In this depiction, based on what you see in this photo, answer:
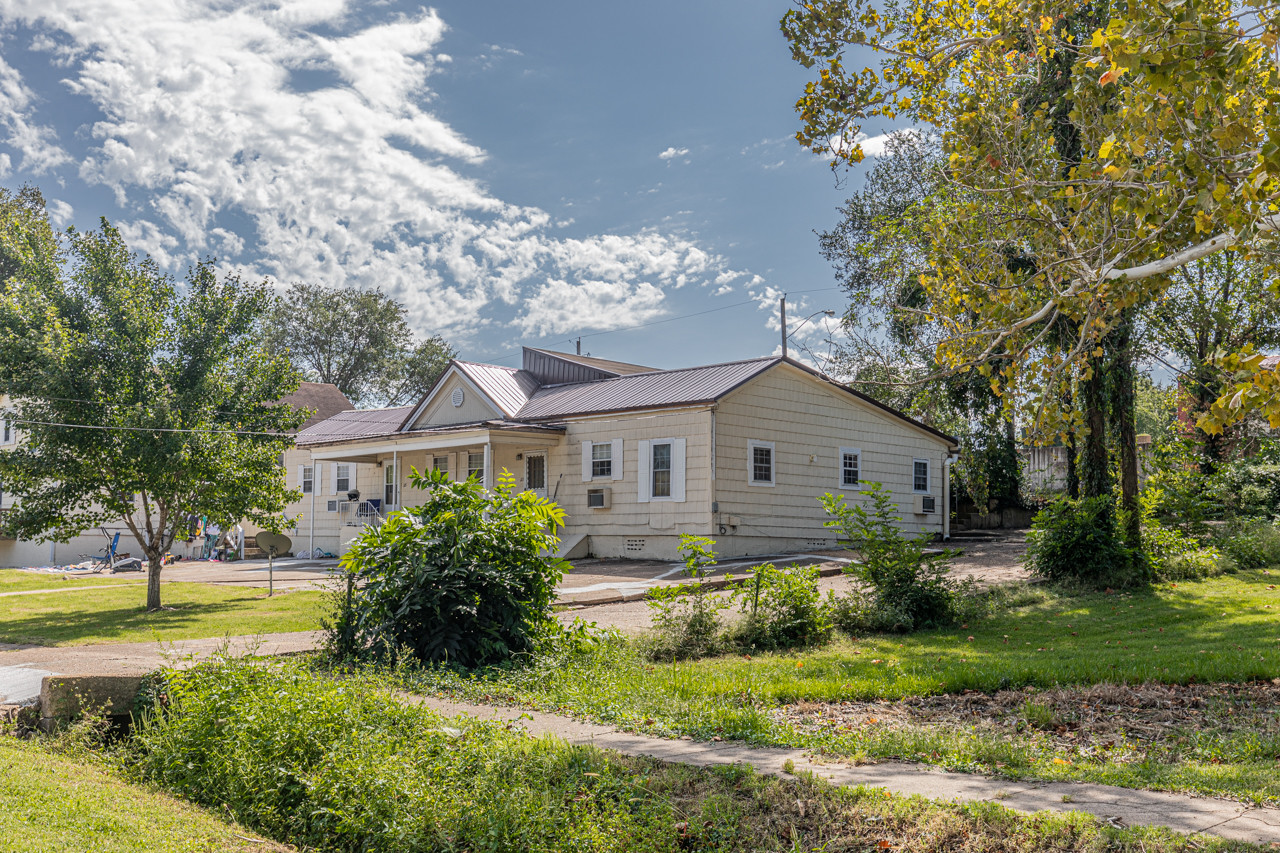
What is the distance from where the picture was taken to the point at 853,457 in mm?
23375

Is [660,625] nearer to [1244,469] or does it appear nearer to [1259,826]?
[1259,826]

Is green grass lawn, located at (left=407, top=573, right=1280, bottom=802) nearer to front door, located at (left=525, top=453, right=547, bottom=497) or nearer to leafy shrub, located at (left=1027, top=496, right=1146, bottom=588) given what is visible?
leafy shrub, located at (left=1027, top=496, right=1146, bottom=588)

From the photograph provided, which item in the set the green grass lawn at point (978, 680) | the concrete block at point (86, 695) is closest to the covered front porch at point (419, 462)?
the green grass lawn at point (978, 680)

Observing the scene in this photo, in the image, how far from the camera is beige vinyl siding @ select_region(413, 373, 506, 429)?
24.7 metres

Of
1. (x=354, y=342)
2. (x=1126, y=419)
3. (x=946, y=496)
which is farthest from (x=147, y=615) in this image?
(x=354, y=342)

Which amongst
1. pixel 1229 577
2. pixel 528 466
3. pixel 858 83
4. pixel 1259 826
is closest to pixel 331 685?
pixel 1259 826

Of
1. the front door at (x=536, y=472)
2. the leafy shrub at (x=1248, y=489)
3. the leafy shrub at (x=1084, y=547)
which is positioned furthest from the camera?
the front door at (x=536, y=472)

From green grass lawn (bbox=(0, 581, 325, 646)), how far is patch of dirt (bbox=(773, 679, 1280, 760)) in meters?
5.42

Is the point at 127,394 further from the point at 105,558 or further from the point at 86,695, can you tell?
the point at 105,558

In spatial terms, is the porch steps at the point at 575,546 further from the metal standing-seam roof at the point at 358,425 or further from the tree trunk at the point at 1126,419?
the tree trunk at the point at 1126,419

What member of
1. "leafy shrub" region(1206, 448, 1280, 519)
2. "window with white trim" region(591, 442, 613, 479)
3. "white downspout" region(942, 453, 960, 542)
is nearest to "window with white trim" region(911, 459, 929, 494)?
"white downspout" region(942, 453, 960, 542)

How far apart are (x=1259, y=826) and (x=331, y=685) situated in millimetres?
5297

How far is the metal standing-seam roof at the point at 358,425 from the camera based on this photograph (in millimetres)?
29875

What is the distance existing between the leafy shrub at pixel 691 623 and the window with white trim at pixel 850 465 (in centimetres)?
1430
